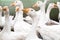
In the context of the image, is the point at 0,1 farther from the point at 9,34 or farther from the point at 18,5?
the point at 9,34

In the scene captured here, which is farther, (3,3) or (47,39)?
(3,3)

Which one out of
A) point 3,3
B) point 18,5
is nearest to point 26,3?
point 3,3

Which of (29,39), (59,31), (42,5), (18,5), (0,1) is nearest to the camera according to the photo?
(29,39)

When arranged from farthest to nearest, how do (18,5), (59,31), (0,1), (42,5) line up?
(0,1)
(42,5)
(18,5)
(59,31)

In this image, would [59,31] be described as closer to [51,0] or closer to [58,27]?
[58,27]

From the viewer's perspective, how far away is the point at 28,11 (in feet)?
7.93

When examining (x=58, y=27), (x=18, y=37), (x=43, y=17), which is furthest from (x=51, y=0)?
(x=18, y=37)

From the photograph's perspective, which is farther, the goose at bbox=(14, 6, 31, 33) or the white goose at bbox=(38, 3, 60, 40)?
the goose at bbox=(14, 6, 31, 33)

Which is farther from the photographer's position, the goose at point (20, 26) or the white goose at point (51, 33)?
the goose at point (20, 26)

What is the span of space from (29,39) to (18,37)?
0.52 ft

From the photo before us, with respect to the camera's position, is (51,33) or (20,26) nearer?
(51,33)

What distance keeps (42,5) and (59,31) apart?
121cm

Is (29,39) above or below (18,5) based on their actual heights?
below

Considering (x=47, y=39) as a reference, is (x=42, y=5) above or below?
above
